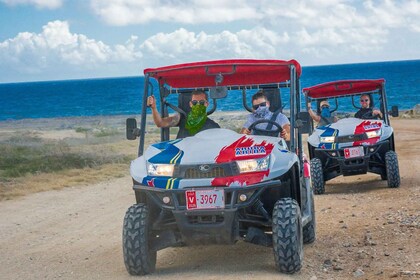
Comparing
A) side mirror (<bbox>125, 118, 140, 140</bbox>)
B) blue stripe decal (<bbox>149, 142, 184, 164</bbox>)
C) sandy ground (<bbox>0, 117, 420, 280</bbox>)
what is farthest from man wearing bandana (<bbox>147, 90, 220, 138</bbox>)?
sandy ground (<bbox>0, 117, 420, 280</bbox>)

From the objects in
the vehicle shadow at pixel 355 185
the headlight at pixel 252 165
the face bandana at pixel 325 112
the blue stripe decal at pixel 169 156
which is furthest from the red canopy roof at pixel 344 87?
the headlight at pixel 252 165

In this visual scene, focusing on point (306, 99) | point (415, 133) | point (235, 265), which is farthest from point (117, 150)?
point (235, 265)

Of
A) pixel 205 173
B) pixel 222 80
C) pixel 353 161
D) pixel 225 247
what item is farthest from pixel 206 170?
pixel 353 161

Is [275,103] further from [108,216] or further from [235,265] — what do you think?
[108,216]

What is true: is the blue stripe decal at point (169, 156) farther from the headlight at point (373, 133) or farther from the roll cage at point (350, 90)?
the roll cage at point (350, 90)

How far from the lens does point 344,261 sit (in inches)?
357

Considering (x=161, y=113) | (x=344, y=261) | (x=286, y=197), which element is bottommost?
(x=344, y=261)

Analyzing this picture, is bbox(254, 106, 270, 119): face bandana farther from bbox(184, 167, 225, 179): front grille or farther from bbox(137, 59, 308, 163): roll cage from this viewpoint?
bbox(184, 167, 225, 179): front grille

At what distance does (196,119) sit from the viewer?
9414 mm

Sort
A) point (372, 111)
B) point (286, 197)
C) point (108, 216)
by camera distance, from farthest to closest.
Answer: point (372, 111) < point (108, 216) < point (286, 197)

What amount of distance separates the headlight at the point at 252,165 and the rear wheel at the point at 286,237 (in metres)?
0.40

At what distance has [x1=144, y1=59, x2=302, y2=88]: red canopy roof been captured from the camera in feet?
29.7

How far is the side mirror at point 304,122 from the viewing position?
8898 millimetres

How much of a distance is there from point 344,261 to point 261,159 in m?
1.71
